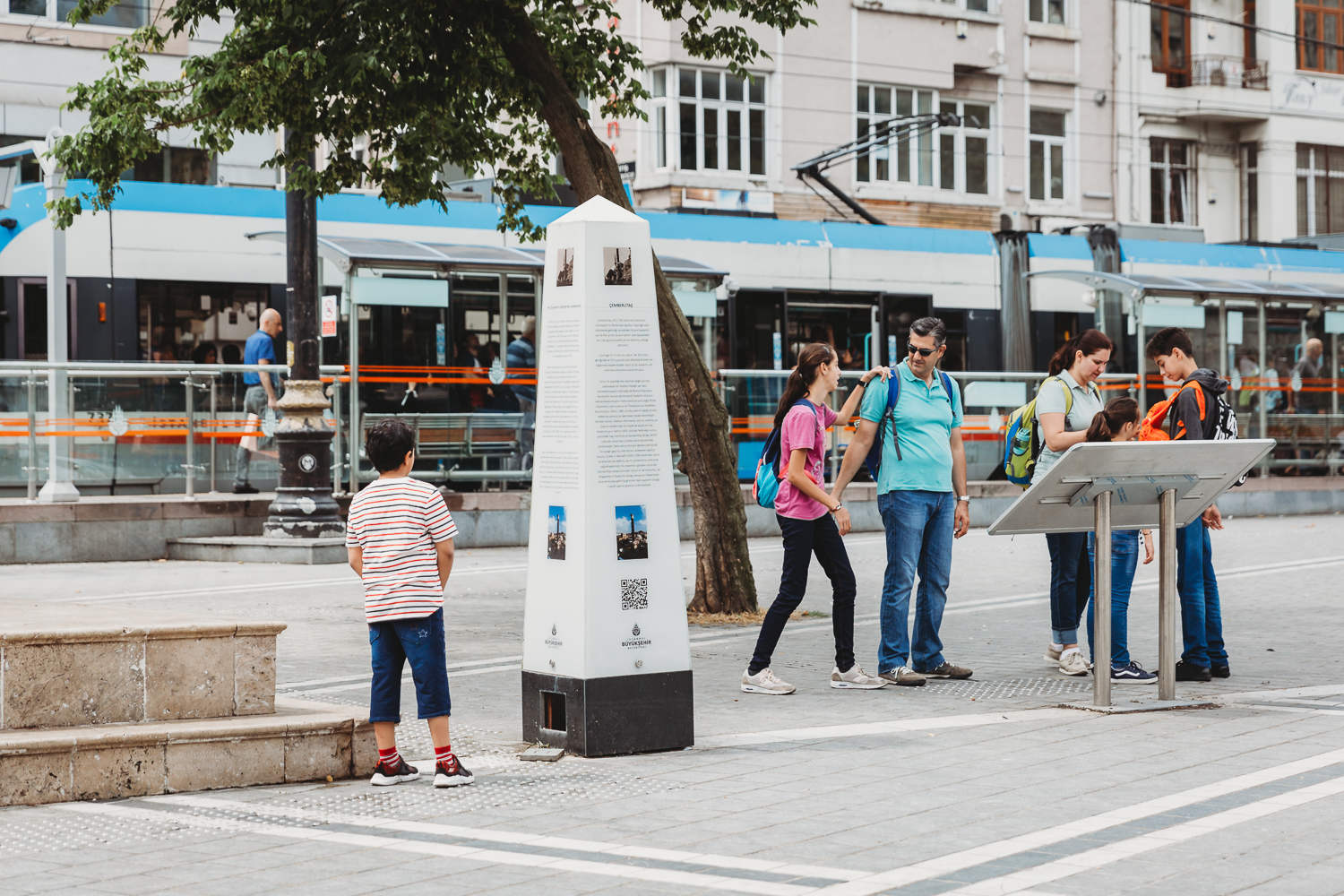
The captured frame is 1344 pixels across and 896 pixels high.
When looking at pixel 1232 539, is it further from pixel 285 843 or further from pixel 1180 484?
pixel 285 843

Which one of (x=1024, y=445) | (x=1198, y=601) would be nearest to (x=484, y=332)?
(x=1024, y=445)

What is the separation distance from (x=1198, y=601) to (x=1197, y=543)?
31 cm

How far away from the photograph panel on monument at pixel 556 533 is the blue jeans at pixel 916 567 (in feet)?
7.93

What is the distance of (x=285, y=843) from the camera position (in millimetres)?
5277

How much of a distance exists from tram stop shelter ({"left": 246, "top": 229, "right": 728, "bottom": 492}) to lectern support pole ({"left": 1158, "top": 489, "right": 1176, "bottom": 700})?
10.1 meters

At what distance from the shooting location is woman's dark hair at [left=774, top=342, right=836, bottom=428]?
8.36 metres

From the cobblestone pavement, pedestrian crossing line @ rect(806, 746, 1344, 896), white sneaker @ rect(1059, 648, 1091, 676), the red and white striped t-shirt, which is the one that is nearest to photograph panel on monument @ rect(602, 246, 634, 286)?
the red and white striped t-shirt

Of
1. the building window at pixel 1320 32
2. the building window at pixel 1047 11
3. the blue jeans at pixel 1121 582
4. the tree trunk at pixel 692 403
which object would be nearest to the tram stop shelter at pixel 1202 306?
the tree trunk at pixel 692 403

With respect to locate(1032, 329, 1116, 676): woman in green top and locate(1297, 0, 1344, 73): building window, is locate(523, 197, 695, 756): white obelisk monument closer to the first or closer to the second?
locate(1032, 329, 1116, 676): woman in green top

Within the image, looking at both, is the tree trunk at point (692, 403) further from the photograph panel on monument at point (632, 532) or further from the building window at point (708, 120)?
the building window at point (708, 120)

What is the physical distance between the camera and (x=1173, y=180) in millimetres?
39781

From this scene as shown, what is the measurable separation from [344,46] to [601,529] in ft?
17.8

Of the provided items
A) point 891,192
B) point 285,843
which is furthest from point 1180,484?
point 891,192

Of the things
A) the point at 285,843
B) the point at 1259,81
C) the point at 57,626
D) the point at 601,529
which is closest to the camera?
the point at 285,843
